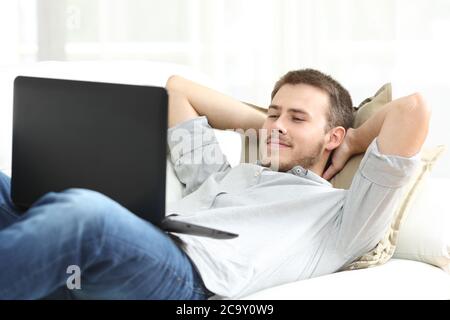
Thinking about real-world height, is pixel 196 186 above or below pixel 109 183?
below

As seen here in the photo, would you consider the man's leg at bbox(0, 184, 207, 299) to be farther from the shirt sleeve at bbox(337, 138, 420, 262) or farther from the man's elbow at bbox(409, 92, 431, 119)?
the man's elbow at bbox(409, 92, 431, 119)

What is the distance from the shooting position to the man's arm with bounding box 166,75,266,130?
221cm

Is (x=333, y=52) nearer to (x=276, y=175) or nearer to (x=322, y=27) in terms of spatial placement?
(x=322, y=27)

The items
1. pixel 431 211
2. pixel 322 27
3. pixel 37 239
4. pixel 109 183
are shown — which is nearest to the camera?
pixel 37 239

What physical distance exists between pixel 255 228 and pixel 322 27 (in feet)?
4.68

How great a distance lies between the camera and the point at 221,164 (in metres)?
2.12

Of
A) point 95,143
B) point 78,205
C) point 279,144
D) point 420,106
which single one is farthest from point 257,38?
point 78,205

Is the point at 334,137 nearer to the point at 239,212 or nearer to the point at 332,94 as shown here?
the point at 332,94

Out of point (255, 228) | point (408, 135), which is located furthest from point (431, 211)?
point (255, 228)

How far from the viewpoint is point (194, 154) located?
2123mm

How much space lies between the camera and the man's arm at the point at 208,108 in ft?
7.26

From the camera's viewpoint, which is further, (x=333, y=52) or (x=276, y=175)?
(x=333, y=52)

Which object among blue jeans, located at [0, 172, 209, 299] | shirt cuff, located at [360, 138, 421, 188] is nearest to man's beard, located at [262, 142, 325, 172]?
shirt cuff, located at [360, 138, 421, 188]

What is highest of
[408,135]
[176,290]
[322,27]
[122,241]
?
[322,27]
